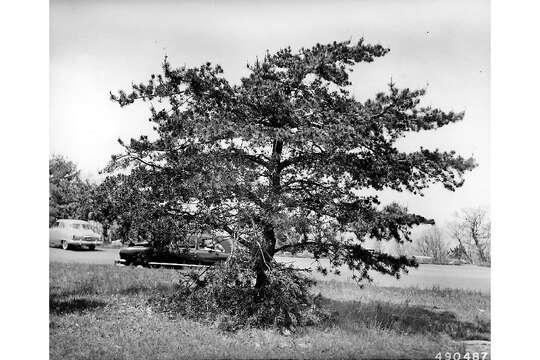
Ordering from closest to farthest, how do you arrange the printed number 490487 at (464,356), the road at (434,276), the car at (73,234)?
the printed number 490487 at (464,356)
the car at (73,234)
the road at (434,276)

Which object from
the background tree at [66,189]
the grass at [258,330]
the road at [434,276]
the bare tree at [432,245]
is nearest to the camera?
the grass at [258,330]

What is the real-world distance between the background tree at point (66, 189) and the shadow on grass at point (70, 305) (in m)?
1.45

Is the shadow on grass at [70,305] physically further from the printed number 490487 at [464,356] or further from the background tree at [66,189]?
the printed number 490487 at [464,356]

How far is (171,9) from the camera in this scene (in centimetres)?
738

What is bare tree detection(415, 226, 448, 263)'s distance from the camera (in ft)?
30.7

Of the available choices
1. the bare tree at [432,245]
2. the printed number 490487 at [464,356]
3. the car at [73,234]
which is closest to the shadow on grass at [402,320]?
the printed number 490487 at [464,356]

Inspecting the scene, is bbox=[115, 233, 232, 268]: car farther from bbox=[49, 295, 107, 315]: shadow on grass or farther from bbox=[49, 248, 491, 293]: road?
bbox=[49, 295, 107, 315]: shadow on grass

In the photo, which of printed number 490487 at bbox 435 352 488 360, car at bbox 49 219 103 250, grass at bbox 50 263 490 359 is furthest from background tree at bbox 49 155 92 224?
printed number 490487 at bbox 435 352 488 360

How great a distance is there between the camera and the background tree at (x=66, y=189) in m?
7.84

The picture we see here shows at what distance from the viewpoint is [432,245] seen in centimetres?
962

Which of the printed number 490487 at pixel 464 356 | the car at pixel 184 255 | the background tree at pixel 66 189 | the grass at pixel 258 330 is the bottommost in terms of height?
the printed number 490487 at pixel 464 356

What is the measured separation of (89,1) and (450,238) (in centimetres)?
798

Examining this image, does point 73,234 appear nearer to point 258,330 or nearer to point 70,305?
point 70,305
